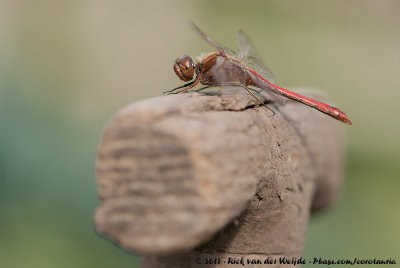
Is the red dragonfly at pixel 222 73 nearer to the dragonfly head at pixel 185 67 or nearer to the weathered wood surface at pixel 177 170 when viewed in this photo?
the dragonfly head at pixel 185 67

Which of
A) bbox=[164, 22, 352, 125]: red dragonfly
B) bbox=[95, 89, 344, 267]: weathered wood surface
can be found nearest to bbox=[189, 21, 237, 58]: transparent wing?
bbox=[164, 22, 352, 125]: red dragonfly

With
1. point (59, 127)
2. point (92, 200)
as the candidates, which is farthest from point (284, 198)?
point (59, 127)

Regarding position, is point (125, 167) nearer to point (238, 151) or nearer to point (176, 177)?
point (176, 177)

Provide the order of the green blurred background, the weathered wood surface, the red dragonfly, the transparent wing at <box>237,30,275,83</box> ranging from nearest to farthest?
the weathered wood surface, the red dragonfly, the transparent wing at <box>237,30,275,83</box>, the green blurred background

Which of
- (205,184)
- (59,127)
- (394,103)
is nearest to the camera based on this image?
(205,184)

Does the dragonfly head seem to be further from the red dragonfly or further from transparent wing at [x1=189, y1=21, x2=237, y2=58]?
transparent wing at [x1=189, y1=21, x2=237, y2=58]

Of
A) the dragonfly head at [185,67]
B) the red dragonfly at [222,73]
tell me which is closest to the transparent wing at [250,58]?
the red dragonfly at [222,73]

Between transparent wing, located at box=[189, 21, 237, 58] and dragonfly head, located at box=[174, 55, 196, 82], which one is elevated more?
transparent wing, located at box=[189, 21, 237, 58]
